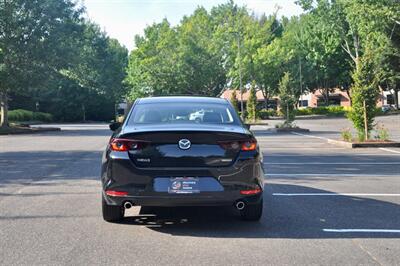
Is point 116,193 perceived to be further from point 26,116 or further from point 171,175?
point 26,116

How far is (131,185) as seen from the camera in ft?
18.5

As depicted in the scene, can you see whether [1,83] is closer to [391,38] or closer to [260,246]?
[260,246]

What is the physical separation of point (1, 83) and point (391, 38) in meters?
38.7

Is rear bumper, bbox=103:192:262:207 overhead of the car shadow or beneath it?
overhead

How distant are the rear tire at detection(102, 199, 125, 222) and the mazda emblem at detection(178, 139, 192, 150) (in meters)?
1.17

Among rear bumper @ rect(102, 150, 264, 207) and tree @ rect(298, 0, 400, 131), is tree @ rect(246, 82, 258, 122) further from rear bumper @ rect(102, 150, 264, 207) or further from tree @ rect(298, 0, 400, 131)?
rear bumper @ rect(102, 150, 264, 207)

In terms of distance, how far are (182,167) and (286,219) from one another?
1668 millimetres

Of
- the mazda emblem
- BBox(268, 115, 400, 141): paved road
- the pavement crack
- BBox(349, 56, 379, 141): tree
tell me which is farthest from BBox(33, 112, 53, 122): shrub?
the pavement crack

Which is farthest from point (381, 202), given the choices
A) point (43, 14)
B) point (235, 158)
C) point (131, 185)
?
point (43, 14)

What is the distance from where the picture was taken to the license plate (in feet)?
18.3

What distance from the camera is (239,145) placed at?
19.0ft

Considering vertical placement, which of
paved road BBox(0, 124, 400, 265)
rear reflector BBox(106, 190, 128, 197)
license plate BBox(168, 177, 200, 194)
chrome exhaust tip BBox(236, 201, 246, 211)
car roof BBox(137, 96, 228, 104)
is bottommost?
paved road BBox(0, 124, 400, 265)

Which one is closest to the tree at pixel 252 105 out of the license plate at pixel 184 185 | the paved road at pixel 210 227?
the paved road at pixel 210 227

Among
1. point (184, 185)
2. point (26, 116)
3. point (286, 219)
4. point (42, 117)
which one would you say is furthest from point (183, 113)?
point (42, 117)
